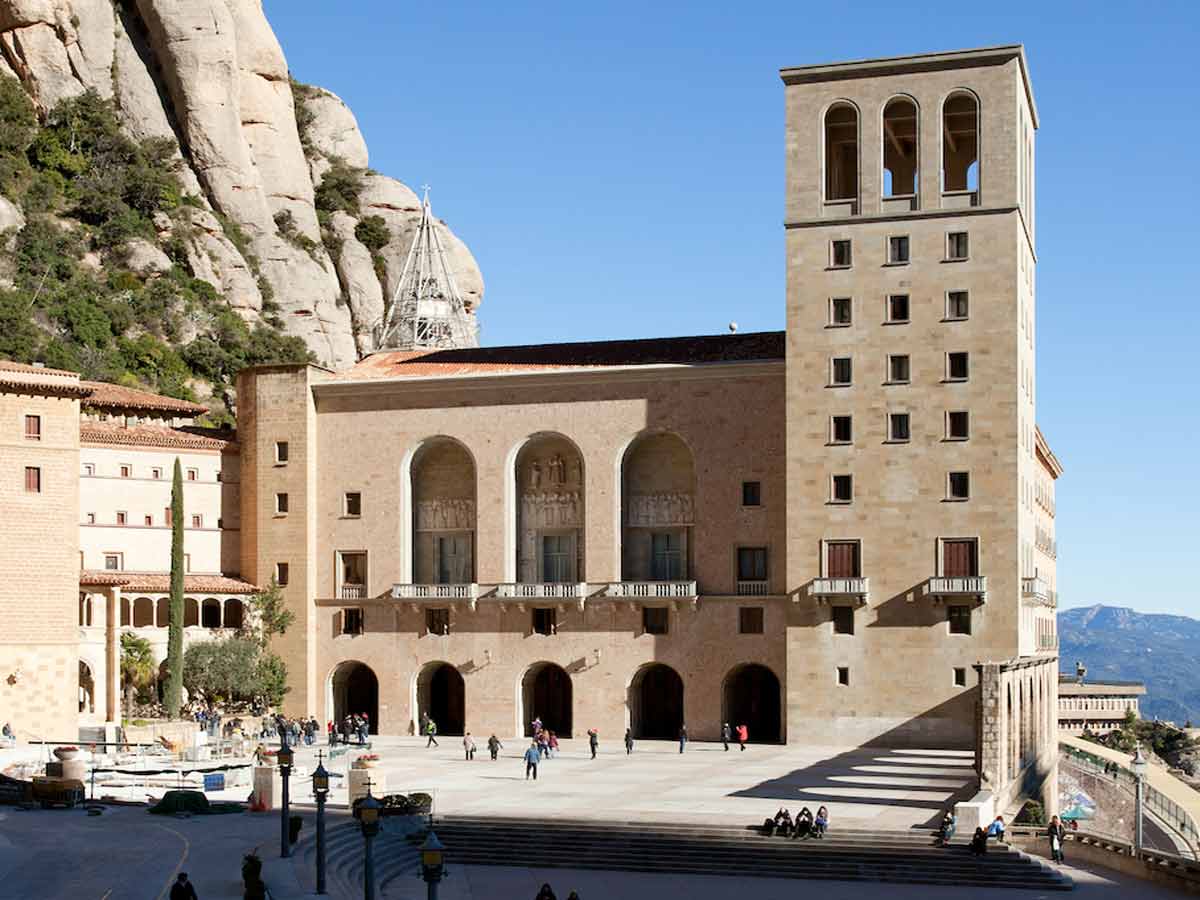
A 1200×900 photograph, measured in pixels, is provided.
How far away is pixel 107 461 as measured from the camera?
207 feet

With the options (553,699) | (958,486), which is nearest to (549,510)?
(553,699)

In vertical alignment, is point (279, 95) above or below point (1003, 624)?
above

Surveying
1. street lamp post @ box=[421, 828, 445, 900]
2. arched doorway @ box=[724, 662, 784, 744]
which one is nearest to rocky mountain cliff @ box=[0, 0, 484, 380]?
arched doorway @ box=[724, 662, 784, 744]

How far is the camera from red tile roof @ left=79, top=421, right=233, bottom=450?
63531 millimetres

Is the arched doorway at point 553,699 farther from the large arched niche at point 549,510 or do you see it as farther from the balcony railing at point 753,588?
the balcony railing at point 753,588

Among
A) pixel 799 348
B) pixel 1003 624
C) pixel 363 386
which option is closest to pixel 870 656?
pixel 1003 624

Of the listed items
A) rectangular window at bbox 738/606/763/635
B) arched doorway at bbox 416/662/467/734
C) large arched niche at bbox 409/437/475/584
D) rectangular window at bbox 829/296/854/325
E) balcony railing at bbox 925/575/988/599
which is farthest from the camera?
large arched niche at bbox 409/437/475/584

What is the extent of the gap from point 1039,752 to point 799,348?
15.6m

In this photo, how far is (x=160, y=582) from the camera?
62344 millimetres

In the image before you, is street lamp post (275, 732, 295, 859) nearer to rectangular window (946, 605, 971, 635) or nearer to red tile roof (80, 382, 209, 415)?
rectangular window (946, 605, 971, 635)

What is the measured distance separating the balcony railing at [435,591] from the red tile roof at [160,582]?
17.5 ft

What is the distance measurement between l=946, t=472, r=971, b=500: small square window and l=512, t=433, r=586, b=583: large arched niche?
519 inches

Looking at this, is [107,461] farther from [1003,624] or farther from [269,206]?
[269,206]

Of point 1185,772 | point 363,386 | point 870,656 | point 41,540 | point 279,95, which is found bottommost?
point 1185,772
